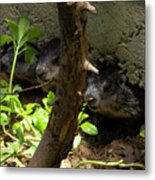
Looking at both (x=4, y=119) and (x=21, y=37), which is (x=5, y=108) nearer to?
(x=4, y=119)

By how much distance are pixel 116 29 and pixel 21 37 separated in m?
0.36

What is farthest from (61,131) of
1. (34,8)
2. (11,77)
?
(34,8)

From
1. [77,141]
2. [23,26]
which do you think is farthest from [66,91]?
[23,26]

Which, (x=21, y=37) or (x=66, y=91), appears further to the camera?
(x=21, y=37)

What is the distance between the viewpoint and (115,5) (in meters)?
1.82

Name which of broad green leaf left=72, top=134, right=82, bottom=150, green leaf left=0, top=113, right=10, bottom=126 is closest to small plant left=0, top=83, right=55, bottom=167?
green leaf left=0, top=113, right=10, bottom=126

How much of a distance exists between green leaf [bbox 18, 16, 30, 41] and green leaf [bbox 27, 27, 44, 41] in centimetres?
2

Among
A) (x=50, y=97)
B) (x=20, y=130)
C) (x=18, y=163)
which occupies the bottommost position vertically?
(x=18, y=163)

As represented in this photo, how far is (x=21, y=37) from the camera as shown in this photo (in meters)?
1.89

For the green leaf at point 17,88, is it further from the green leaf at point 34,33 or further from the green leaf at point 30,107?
the green leaf at point 34,33

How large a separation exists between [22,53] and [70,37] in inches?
9.4

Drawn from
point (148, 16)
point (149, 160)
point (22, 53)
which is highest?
point (148, 16)

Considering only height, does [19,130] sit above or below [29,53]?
below

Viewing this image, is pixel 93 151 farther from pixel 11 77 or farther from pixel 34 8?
pixel 34 8
